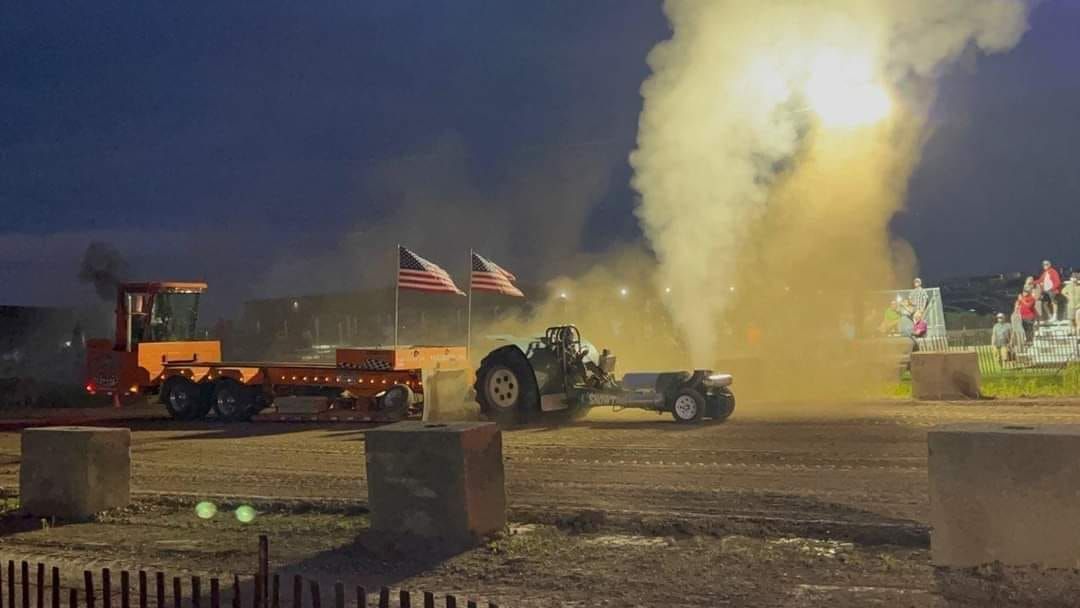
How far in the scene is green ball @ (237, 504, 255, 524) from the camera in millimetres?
11648

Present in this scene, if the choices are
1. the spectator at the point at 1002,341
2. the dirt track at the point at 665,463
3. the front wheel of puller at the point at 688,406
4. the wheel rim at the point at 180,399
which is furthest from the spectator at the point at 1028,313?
the wheel rim at the point at 180,399

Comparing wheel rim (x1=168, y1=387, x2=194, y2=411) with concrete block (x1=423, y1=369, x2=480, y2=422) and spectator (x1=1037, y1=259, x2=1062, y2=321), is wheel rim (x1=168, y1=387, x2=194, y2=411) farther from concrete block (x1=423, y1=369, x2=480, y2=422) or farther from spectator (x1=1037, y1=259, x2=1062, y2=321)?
spectator (x1=1037, y1=259, x2=1062, y2=321)

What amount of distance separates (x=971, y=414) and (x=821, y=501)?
937cm

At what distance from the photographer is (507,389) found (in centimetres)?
2114

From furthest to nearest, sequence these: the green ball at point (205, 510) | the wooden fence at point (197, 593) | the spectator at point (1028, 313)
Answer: the spectator at point (1028, 313)
the green ball at point (205, 510)
the wooden fence at point (197, 593)

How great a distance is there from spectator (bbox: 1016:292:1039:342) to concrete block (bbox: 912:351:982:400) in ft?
31.7

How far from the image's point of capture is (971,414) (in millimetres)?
19359

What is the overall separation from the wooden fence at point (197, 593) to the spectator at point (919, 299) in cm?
2917

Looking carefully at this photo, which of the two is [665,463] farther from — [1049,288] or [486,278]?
[1049,288]

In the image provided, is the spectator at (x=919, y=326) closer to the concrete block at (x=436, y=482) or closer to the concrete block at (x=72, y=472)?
the concrete block at (x=436, y=482)

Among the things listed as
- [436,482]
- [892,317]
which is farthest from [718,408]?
[892,317]

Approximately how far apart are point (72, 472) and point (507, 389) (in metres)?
10.1

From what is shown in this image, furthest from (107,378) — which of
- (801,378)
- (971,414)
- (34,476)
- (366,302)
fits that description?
(366,302)

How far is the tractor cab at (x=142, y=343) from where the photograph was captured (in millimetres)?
26438
